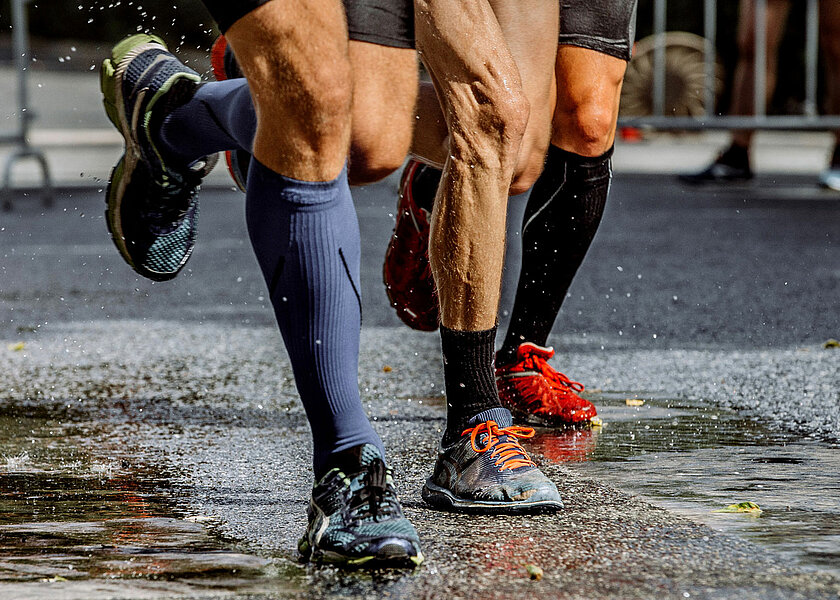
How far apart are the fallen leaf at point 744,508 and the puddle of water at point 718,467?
0.6 inches

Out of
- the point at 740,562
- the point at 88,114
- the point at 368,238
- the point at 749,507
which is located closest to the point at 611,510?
the point at 749,507

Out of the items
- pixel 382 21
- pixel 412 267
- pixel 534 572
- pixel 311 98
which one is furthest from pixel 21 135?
pixel 534 572

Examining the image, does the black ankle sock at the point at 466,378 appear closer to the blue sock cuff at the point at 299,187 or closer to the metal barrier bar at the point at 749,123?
the blue sock cuff at the point at 299,187

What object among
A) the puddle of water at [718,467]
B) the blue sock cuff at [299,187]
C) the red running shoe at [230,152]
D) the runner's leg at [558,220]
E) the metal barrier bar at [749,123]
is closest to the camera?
the blue sock cuff at [299,187]

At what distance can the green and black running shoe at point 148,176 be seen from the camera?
3822 millimetres

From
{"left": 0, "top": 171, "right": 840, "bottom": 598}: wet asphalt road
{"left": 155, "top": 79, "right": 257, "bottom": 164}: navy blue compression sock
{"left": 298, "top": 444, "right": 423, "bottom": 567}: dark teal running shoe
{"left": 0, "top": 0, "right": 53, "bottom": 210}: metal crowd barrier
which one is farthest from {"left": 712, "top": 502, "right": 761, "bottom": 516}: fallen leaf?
{"left": 0, "top": 0, "right": 53, "bottom": 210}: metal crowd barrier

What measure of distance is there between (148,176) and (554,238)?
1036mm

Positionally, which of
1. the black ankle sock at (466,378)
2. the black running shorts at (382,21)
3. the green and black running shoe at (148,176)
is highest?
the black running shorts at (382,21)

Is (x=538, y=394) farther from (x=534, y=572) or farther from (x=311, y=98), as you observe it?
(x=311, y=98)

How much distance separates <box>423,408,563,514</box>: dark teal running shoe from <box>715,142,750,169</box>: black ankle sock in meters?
9.07

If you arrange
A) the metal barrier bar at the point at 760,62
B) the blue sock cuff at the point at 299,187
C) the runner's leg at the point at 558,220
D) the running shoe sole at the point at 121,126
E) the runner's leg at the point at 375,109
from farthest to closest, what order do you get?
1. the metal barrier bar at the point at 760,62
2. the running shoe sole at the point at 121,126
3. the runner's leg at the point at 558,220
4. the runner's leg at the point at 375,109
5. the blue sock cuff at the point at 299,187

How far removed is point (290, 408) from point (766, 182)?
333 inches

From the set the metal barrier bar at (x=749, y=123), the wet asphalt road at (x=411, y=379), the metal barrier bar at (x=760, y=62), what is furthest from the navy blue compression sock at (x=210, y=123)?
the metal barrier bar at (x=760, y=62)

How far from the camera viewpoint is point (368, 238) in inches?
328
